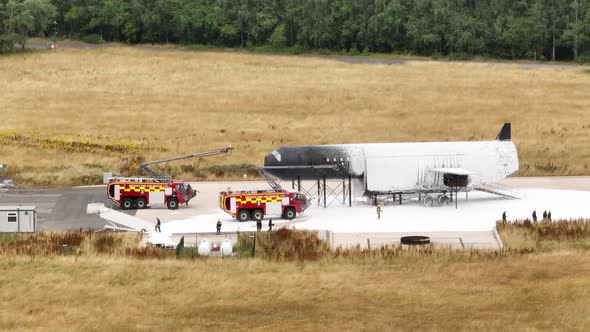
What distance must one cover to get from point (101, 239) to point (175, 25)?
97999mm

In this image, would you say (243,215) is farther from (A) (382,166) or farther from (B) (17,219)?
(B) (17,219)

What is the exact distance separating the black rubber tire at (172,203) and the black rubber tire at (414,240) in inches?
768

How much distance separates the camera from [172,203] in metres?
72.3

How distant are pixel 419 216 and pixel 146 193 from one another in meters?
19.8

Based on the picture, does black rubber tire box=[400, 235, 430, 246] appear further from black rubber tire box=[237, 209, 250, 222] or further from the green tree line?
the green tree line

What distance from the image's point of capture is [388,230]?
6450cm

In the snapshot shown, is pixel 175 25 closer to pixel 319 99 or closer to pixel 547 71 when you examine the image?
pixel 319 99

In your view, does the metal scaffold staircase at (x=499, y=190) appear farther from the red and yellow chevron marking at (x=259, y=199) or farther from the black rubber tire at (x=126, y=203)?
the black rubber tire at (x=126, y=203)

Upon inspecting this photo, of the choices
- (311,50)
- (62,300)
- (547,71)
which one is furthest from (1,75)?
(62,300)

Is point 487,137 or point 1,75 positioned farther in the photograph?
point 1,75

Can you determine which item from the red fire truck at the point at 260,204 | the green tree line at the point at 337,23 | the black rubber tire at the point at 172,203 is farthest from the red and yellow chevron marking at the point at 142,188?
the green tree line at the point at 337,23

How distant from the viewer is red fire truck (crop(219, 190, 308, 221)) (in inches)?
2667

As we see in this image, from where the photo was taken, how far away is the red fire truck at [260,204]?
67.8m

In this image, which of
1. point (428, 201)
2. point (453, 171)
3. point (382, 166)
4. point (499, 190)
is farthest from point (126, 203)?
point (499, 190)
